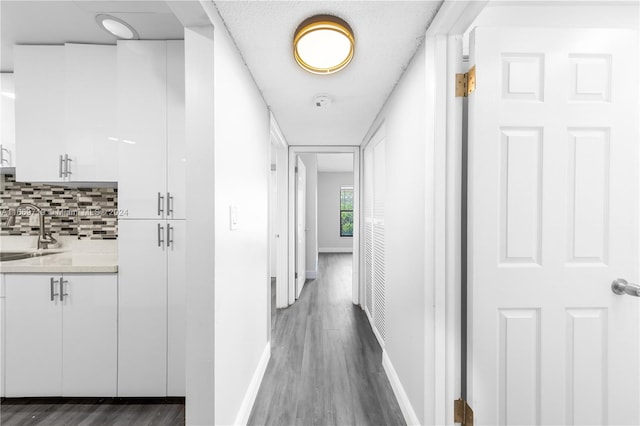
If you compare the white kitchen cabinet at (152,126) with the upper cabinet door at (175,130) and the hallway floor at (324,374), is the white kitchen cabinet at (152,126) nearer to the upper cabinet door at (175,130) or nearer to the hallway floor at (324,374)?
the upper cabinet door at (175,130)

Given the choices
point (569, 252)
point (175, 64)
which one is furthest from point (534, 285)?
point (175, 64)

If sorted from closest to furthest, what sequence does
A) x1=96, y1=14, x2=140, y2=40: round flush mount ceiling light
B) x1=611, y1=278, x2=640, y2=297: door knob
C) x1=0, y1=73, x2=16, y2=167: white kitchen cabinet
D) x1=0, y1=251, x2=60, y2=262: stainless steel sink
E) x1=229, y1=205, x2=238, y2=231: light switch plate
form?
x1=611, y1=278, x2=640, y2=297: door knob
x1=229, y1=205, x2=238, y2=231: light switch plate
x1=96, y1=14, x2=140, y2=40: round flush mount ceiling light
x1=0, y1=73, x2=16, y2=167: white kitchen cabinet
x1=0, y1=251, x2=60, y2=262: stainless steel sink

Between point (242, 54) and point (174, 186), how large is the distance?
90cm

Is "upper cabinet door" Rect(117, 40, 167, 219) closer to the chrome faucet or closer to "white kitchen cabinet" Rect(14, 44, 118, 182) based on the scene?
"white kitchen cabinet" Rect(14, 44, 118, 182)

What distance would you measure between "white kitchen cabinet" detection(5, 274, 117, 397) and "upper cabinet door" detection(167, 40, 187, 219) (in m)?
0.64

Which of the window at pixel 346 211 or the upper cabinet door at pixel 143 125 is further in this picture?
the window at pixel 346 211

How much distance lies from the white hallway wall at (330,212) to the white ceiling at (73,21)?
281 inches

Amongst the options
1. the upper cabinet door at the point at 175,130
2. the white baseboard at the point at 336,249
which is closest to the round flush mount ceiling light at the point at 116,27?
the upper cabinet door at the point at 175,130

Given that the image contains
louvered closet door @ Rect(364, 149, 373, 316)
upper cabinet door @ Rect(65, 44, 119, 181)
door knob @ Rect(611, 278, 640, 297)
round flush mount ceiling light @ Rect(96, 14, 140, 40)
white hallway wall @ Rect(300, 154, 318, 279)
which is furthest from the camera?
white hallway wall @ Rect(300, 154, 318, 279)

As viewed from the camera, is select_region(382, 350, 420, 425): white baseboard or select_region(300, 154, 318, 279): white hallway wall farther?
select_region(300, 154, 318, 279): white hallway wall

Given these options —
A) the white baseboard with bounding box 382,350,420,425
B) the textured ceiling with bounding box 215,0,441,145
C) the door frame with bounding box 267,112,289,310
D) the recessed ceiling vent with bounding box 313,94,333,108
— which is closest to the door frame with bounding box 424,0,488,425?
the textured ceiling with bounding box 215,0,441,145

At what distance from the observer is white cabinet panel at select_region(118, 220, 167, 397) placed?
1743 mm

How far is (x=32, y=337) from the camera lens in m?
1.77

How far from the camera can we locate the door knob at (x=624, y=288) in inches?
45.1
